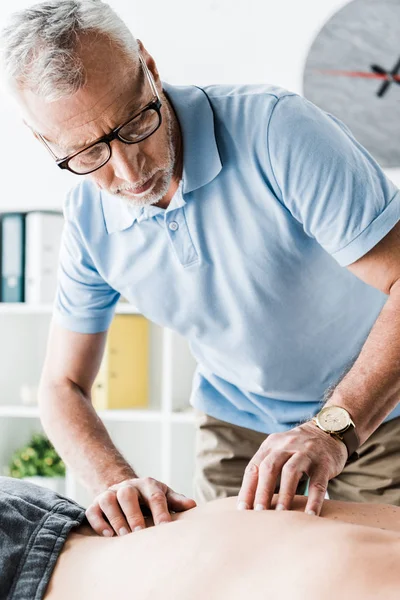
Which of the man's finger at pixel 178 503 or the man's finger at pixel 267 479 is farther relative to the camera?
the man's finger at pixel 178 503

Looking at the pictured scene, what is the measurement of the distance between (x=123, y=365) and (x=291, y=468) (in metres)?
2.10

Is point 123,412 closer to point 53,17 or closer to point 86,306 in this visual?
point 86,306

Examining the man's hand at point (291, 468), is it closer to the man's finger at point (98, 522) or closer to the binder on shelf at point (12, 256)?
the man's finger at point (98, 522)

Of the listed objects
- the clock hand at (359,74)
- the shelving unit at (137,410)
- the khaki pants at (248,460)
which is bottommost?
the shelving unit at (137,410)

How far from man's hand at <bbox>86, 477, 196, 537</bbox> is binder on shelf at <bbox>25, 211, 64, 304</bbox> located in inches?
80.0

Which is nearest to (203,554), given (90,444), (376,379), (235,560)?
(235,560)

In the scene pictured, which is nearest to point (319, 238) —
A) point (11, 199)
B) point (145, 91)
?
point (145, 91)

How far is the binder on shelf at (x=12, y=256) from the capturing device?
10.5ft

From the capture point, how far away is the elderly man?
49.0 inches

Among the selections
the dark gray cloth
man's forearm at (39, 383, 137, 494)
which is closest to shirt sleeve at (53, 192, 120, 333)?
man's forearm at (39, 383, 137, 494)

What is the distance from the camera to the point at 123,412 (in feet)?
10.2

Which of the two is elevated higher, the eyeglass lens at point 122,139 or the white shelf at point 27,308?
the eyeglass lens at point 122,139

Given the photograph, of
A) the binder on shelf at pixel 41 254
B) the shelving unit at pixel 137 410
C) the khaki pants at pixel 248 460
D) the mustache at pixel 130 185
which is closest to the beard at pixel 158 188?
the mustache at pixel 130 185

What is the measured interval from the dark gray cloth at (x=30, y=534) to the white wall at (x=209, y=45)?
2165 mm
